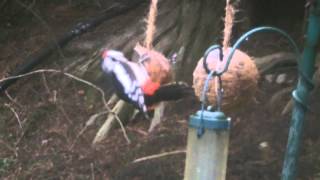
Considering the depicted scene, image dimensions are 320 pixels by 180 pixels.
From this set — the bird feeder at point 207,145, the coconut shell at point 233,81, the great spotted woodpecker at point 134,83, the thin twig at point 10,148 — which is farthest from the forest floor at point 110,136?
the bird feeder at point 207,145

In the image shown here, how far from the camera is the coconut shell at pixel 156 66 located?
223 cm

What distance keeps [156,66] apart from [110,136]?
308 centimetres

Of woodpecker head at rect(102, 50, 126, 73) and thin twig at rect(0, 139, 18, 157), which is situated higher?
woodpecker head at rect(102, 50, 126, 73)

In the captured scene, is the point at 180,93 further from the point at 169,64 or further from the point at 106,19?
the point at 106,19

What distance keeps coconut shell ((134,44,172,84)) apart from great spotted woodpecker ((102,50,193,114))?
1 centimetres

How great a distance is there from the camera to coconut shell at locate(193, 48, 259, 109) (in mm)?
2271

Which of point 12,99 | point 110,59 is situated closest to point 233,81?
point 110,59

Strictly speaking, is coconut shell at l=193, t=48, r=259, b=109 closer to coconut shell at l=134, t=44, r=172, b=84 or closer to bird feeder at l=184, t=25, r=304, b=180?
bird feeder at l=184, t=25, r=304, b=180

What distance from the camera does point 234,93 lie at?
2.36 metres

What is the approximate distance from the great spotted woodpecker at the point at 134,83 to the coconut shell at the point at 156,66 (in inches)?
0.6

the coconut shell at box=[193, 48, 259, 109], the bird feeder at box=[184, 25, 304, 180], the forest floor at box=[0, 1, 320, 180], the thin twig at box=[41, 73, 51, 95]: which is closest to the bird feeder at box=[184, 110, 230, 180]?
the bird feeder at box=[184, 25, 304, 180]

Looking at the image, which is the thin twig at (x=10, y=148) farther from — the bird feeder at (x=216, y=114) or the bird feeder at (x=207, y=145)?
the bird feeder at (x=207, y=145)

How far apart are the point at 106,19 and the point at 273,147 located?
104 inches

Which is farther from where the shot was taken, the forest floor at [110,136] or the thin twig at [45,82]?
the thin twig at [45,82]
